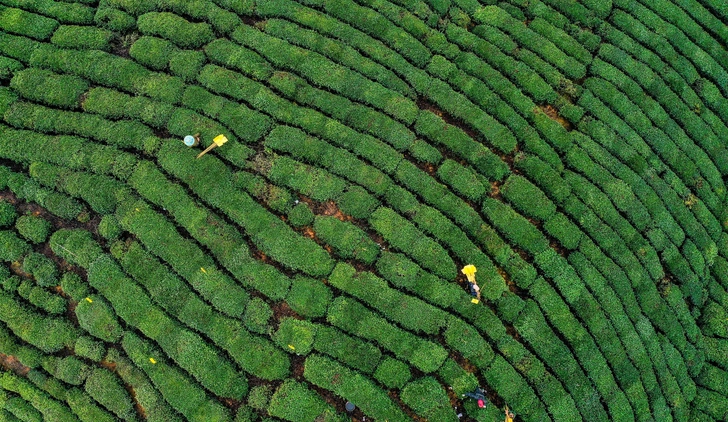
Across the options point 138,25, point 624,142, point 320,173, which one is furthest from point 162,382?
point 624,142

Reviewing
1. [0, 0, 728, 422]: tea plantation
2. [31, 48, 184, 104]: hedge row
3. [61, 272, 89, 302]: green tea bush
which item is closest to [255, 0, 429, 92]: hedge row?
[0, 0, 728, 422]: tea plantation

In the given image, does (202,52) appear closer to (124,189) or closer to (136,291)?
(124,189)

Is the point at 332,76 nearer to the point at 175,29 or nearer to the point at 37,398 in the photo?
the point at 175,29

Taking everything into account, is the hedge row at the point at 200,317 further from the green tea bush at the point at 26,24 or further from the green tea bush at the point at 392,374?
the green tea bush at the point at 26,24

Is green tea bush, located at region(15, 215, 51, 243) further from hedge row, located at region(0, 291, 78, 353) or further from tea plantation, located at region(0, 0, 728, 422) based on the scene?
hedge row, located at region(0, 291, 78, 353)

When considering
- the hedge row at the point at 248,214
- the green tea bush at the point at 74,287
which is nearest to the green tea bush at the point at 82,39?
the hedge row at the point at 248,214

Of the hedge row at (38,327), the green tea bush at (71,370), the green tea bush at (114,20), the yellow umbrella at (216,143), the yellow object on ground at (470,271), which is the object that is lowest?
the green tea bush at (71,370)
